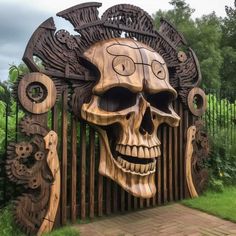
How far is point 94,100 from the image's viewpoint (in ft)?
18.7

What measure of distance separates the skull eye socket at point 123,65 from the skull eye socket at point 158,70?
1.41 feet

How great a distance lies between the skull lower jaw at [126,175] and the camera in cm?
563

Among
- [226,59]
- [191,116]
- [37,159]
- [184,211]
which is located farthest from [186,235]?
[226,59]

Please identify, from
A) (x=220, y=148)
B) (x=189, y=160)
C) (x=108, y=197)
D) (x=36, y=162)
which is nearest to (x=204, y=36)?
(x=220, y=148)

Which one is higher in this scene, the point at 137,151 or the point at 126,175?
the point at 137,151

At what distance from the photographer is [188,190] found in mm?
7168

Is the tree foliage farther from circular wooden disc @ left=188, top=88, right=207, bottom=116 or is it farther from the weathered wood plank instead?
the weathered wood plank

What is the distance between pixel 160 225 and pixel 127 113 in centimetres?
168

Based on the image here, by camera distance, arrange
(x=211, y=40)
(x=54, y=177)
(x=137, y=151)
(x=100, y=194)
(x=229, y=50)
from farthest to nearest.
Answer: (x=229, y=50) → (x=211, y=40) → (x=100, y=194) → (x=137, y=151) → (x=54, y=177)

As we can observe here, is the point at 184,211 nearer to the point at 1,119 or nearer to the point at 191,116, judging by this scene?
the point at 191,116

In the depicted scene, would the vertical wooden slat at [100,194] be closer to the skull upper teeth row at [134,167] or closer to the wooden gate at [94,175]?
the wooden gate at [94,175]

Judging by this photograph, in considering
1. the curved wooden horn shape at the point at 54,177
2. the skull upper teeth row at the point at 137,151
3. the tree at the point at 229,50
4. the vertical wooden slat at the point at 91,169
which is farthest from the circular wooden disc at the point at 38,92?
the tree at the point at 229,50

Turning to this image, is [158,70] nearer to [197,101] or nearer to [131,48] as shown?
[131,48]

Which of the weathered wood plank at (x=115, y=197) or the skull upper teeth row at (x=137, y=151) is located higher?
the skull upper teeth row at (x=137, y=151)
